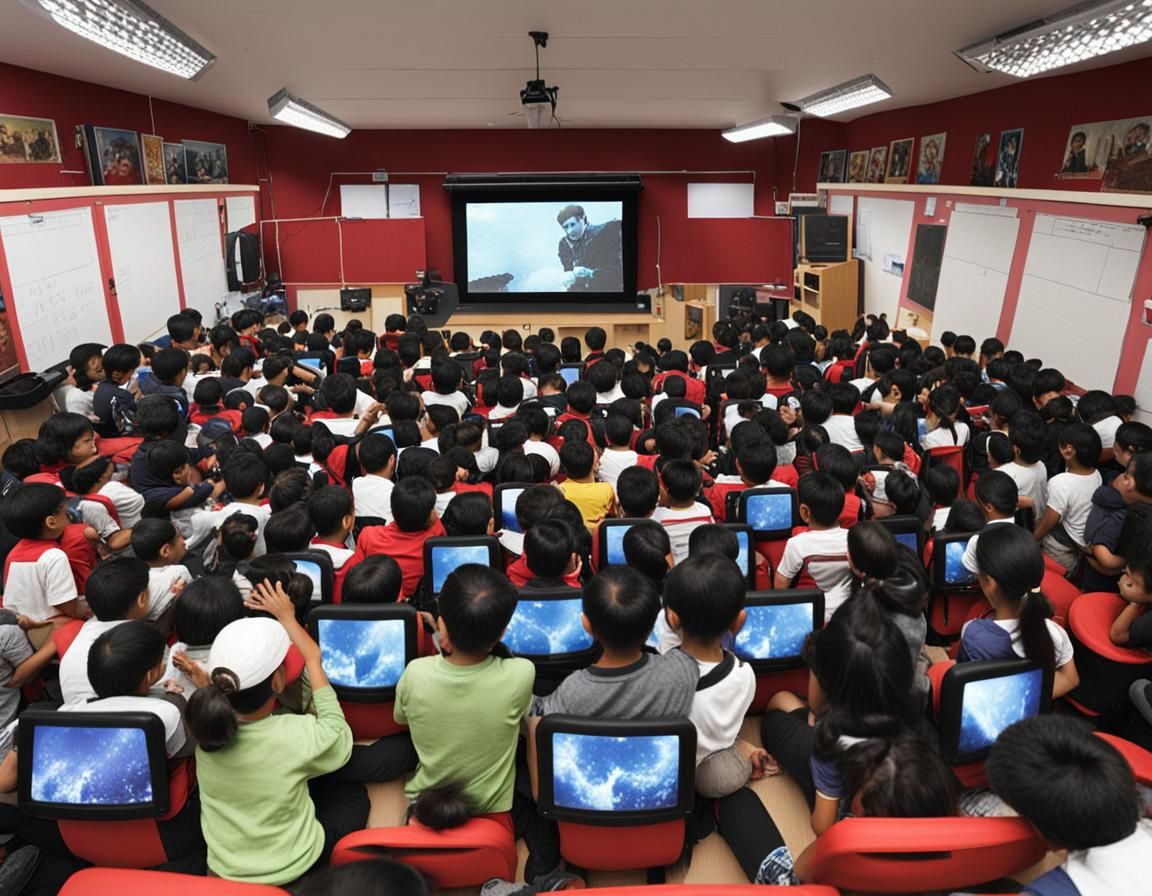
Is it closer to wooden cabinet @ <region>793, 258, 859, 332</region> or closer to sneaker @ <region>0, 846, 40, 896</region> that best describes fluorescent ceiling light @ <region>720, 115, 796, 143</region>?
wooden cabinet @ <region>793, 258, 859, 332</region>

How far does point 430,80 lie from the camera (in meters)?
6.68

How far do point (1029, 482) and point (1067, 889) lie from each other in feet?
8.89

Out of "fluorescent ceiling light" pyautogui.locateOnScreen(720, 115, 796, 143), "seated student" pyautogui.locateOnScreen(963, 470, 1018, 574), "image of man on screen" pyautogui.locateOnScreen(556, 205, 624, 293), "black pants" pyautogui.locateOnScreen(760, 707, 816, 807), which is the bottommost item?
"black pants" pyautogui.locateOnScreen(760, 707, 816, 807)

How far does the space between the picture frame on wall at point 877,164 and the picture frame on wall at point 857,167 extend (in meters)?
0.15

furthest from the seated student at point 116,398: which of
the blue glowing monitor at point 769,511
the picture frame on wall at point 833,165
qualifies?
the picture frame on wall at point 833,165

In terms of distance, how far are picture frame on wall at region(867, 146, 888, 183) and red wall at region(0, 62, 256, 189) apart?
8.00 metres

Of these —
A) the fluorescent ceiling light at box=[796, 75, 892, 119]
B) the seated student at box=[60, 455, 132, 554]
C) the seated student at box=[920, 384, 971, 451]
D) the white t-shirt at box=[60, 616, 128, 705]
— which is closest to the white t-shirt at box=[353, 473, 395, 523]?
the seated student at box=[60, 455, 132, 554]

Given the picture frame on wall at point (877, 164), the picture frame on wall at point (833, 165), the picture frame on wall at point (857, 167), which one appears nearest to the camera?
the picture frame on wall at point (877, 164)

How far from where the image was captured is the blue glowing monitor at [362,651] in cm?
231

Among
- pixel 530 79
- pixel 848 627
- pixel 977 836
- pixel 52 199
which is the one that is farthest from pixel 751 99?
pixel 977 836

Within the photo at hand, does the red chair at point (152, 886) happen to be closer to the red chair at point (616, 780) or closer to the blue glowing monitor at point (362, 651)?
the red chair at point (616, 780)

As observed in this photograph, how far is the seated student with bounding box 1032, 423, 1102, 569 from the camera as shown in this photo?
349 cm

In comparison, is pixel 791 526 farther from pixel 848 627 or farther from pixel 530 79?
pixel 530 79

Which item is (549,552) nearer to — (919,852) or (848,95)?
(919,852)
